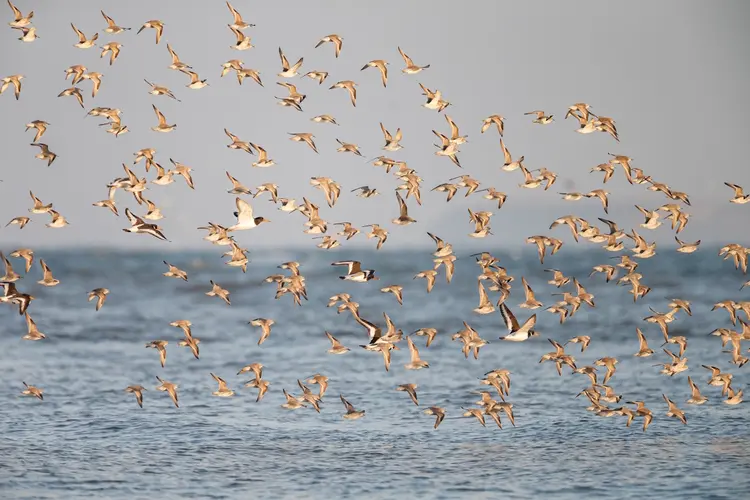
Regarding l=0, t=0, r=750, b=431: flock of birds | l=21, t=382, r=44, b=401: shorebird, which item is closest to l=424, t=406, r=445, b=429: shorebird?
l=0, t=0, r=750, b=431: flock of birds

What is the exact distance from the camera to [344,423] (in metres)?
21.9

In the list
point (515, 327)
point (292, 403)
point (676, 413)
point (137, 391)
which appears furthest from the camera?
point (137, 391)

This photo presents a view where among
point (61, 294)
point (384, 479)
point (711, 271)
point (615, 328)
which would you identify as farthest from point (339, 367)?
point (711, 271)

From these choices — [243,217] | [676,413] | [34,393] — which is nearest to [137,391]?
[34,393]

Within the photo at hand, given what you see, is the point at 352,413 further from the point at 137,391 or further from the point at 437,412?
the point at 137,391

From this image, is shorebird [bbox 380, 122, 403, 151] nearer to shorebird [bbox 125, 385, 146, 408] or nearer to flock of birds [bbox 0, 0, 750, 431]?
flock of birds [bbox 0, 0, 750, 431]

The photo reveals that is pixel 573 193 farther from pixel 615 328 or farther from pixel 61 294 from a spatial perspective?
pixel 61 294

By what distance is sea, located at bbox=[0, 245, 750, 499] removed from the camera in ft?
60.4

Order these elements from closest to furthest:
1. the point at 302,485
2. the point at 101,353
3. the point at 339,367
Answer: the point at 302,485, the point at 339,367, the point at 101,353

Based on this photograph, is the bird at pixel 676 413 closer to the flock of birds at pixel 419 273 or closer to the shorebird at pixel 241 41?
the flock of birds at pixel 419 273

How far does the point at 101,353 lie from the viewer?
30.9 m

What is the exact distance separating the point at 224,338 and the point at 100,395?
10283 millimetres

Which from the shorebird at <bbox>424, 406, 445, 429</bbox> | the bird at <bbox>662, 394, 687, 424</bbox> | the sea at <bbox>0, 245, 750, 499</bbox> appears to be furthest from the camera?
the bird at <bbox>662, 394, 687, 424</bbox>

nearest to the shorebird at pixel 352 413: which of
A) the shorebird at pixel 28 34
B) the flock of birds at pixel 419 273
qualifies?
the flock of birds at pixel 419 273
